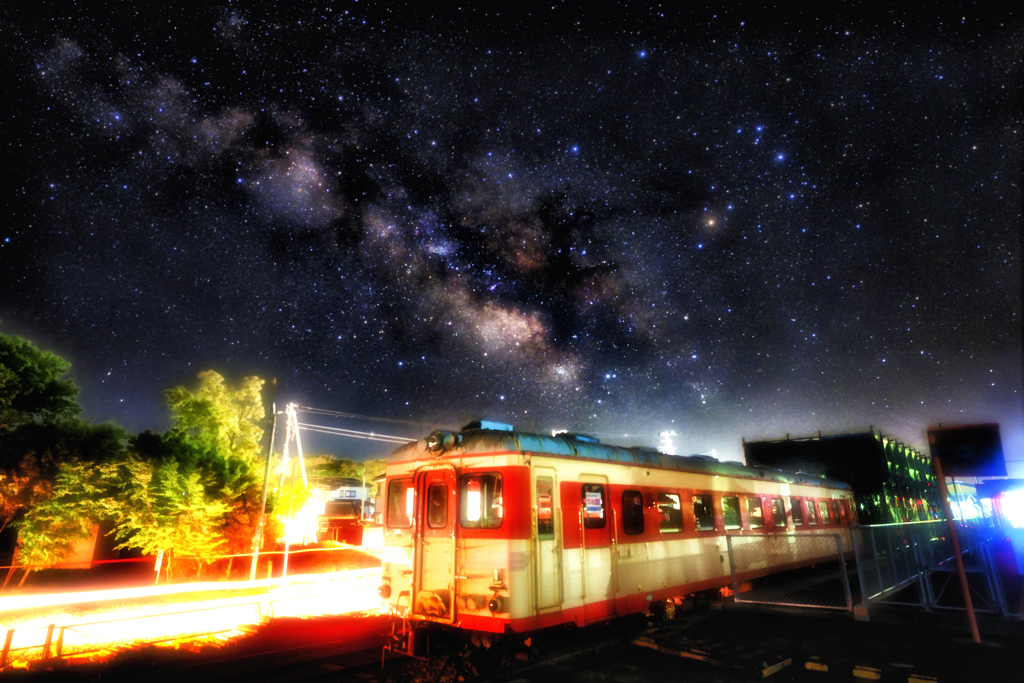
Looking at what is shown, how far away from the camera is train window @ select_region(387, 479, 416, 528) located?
909 centimetres

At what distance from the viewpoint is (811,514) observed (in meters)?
17.8

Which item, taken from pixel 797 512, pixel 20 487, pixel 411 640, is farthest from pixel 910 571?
pixel 20 487

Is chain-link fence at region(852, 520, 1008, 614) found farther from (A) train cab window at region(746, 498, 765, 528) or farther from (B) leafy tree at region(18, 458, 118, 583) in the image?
(B) leafy tree at region(18, 458, 118, 583)

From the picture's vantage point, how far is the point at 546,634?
8.64 meters

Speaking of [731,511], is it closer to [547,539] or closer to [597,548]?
[597,548]

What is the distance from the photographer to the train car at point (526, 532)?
7.71m

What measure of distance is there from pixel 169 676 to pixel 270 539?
15448 millimetres

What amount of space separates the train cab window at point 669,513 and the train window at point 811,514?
8.96 m

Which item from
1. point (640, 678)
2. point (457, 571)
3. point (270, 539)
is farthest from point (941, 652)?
point (270, 539)

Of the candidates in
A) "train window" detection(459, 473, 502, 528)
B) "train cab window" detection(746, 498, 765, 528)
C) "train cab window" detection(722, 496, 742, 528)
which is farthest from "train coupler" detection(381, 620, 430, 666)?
"train cab window" detection(746, 498, 765, 528)

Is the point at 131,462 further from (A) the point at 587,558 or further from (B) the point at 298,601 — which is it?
(A) the point at 587,558

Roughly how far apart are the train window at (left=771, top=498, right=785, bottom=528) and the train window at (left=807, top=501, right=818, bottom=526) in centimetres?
224

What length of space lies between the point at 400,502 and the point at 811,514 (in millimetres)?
15139

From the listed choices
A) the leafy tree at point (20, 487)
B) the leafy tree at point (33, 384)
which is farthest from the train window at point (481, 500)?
the leafy tree at point (33, 384)
